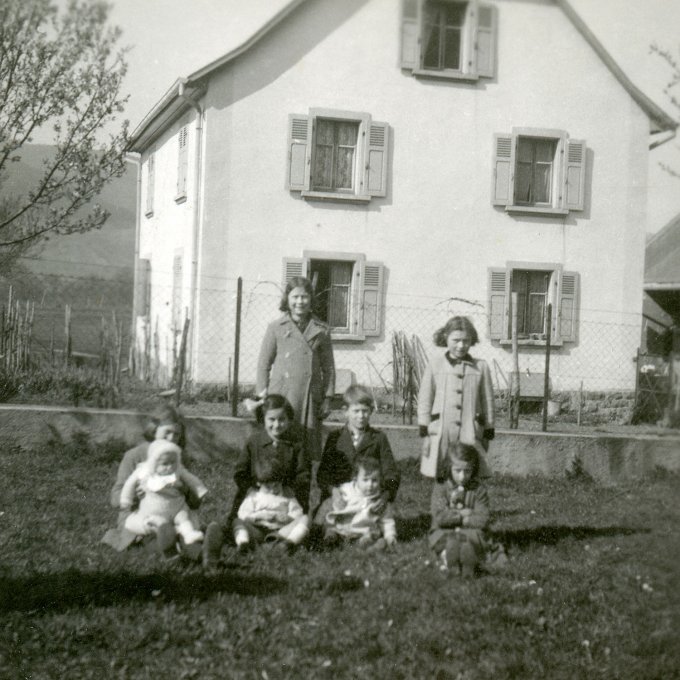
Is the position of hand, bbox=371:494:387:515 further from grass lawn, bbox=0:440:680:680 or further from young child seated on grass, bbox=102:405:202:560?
young child seated on grass, bbox=102:405:202:560

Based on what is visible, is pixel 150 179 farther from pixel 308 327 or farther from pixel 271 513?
pixel 271 513

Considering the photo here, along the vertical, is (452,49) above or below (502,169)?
above

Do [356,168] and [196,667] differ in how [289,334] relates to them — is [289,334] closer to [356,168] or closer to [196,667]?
[196,667]

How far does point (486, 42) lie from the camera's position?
47.2 ft

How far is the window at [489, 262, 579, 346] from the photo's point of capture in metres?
14.8

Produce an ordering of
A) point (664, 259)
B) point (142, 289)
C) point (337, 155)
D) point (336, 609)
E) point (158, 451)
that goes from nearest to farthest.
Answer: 1. point (336, 609)
2. point (158, 451)
3. point (337, 155)
4. point (664, 259)
5. point (142, 289)

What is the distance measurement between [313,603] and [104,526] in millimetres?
1888

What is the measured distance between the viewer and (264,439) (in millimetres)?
5488

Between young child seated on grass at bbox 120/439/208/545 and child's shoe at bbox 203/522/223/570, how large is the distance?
181 mm

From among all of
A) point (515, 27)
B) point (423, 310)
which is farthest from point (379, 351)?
point (515, 27)

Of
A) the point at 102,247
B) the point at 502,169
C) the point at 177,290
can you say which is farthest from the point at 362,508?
the point at 102,247

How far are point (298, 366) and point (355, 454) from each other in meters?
0.70

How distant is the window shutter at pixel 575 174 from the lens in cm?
1503

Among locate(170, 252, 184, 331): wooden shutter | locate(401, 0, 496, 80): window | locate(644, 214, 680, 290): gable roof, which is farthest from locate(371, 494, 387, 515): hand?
locate(644, 214, 680, 290): gable roof
